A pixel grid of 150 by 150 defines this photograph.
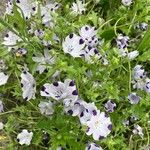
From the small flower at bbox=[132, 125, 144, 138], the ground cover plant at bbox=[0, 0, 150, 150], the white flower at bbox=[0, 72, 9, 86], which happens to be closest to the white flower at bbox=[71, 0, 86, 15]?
the ground cover plant at bbox=[0, 0, 150, 150]

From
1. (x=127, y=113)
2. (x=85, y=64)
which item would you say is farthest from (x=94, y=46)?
(x=127, y=113)

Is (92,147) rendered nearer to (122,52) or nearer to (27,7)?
(122,52)

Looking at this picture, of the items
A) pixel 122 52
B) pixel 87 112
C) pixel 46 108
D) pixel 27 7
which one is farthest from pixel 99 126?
pixel 27 7

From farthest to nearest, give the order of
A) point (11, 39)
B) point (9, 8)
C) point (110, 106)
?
point (9, 8)
point (11, 39)
point (110, 106)

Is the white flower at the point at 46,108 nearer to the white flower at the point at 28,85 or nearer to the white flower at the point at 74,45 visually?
the white flower at the point at 28,85

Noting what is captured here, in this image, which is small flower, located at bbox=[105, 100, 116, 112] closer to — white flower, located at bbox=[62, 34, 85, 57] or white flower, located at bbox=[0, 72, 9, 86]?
white flower, located at bbox=[62, 34, 85, 57]
